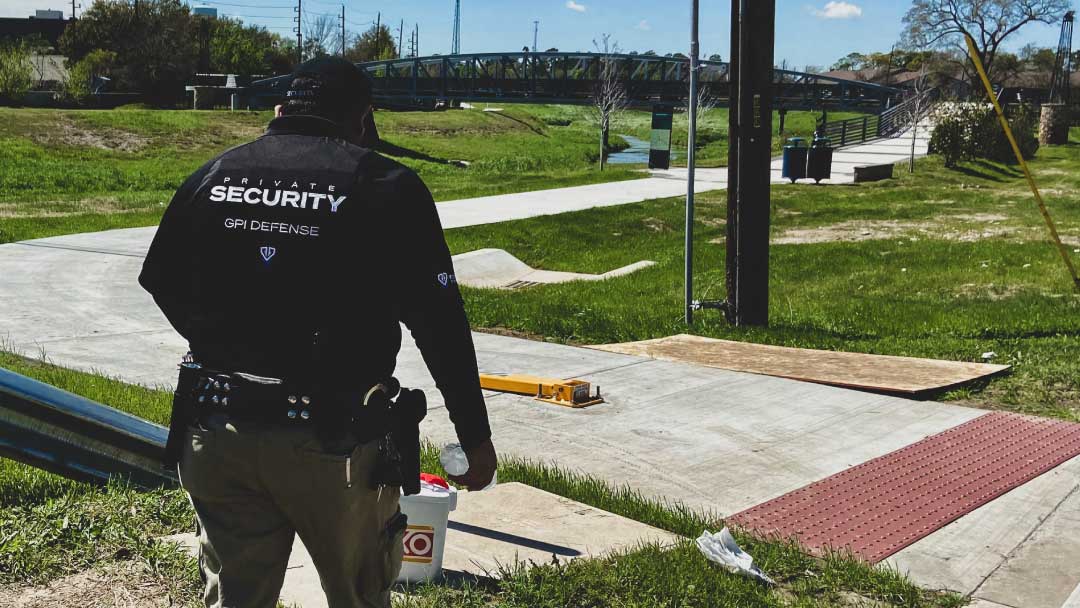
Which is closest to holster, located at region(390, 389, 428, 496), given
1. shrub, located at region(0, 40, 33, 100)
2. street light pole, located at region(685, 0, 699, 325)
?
street light pole, located at region(685, 0, 699, 325)

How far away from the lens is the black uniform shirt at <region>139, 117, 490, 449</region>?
264cm

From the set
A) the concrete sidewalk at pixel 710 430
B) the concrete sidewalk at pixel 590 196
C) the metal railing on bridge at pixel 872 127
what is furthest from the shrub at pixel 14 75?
the concrete sidewalk at pixel 710 430

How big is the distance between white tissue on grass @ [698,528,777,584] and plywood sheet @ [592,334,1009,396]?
3.70 metres

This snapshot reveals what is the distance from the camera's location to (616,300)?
13117 mm

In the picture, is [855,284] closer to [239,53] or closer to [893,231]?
[893,231]

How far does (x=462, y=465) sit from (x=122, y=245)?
14537mm

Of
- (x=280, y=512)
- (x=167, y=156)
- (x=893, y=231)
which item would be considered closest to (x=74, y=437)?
(x=280, y=512)

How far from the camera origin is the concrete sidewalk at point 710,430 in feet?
16.5

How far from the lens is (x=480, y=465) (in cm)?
287

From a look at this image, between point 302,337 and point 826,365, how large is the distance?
6825mm

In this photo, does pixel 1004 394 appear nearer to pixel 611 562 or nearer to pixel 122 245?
pixel 611 562

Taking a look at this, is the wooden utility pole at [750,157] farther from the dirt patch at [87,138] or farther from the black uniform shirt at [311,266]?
the dirt patch at [87,138]

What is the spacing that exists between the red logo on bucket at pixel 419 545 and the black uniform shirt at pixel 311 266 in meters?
1.51

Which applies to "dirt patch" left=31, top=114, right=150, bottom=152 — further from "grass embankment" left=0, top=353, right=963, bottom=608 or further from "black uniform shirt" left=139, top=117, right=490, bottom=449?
"black uniform shirt" left=139, top=117, right=490, bottom=449
